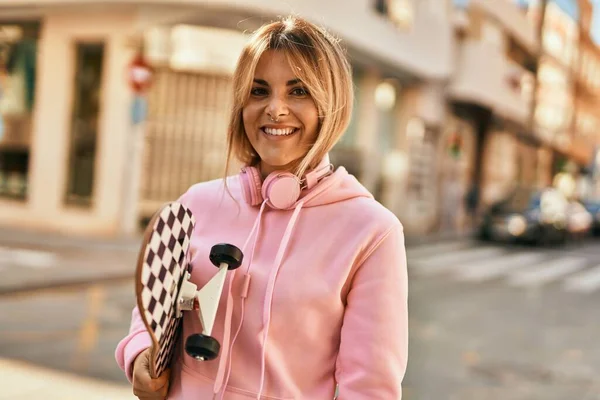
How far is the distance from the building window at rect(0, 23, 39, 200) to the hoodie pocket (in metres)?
14.9

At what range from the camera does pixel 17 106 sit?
1591 cm

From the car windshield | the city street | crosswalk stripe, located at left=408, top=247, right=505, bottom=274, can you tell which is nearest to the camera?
the city street

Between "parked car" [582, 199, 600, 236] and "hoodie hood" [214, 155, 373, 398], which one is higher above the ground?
"hoodie hood" [214, 155, 373, 398]

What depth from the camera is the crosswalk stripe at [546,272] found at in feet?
42.4

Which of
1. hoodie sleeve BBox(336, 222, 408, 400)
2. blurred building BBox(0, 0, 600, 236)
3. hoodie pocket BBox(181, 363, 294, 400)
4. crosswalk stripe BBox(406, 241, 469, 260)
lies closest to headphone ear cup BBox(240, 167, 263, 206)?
hoodie sleeve BBox(336, 222, 408, 400)

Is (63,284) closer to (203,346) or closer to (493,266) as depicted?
(203,346)

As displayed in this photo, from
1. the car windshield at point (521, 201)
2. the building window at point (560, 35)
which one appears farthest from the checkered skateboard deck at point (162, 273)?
the building window at point (560, 35)

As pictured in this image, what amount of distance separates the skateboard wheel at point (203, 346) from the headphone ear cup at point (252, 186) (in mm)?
389

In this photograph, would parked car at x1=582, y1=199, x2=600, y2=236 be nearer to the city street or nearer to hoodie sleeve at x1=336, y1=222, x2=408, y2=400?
the city street

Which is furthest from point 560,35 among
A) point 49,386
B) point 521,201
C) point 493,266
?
point 49,386

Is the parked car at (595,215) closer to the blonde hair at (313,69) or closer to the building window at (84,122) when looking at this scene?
the building window at (84,122)

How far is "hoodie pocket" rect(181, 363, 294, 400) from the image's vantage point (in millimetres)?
1610

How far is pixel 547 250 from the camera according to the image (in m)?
19.5

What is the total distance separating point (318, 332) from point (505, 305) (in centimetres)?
916
